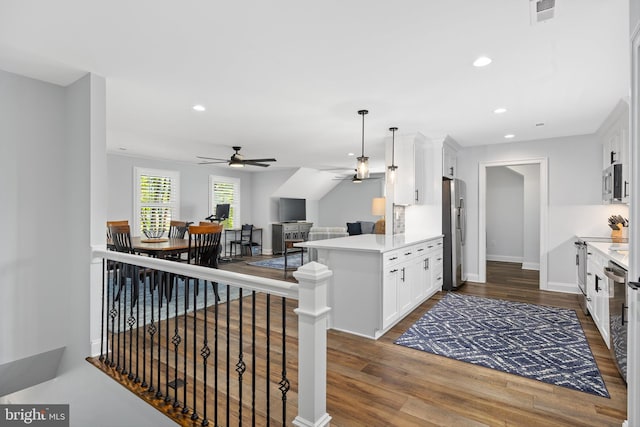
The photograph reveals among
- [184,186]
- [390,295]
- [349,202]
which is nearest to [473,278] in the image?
[390,295]

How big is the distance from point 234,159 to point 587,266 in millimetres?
5110

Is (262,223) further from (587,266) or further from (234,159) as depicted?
(587,266)

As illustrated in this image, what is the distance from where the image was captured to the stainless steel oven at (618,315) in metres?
2.23

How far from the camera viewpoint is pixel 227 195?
8.84m

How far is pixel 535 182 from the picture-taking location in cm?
711

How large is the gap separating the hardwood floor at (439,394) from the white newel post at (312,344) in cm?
53

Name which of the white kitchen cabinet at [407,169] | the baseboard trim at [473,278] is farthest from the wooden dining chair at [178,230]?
the baseboard trim at [473,278]

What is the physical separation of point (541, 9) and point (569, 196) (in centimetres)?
424

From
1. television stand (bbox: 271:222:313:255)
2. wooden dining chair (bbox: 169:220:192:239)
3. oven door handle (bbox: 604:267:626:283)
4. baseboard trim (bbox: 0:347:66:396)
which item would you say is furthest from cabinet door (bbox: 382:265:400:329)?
television stand (bbox: 271:222:313:255)

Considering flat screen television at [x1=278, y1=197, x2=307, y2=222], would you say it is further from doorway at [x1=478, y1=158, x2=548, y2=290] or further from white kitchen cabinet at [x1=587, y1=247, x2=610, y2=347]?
white kitchen cabinet at [x1=587, y1=247, x2=610, y2=347]

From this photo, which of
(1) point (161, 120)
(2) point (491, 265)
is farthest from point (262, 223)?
(2) point (491, 265)

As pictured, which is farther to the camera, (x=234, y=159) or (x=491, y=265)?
(x=491, y=265)

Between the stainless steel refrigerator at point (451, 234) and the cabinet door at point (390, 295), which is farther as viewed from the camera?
the stainless steel refrigerator at point (451, 234)

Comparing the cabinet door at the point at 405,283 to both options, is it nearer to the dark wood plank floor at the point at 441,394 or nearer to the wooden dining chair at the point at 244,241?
the dark wood plank floor at the point at 441,394
